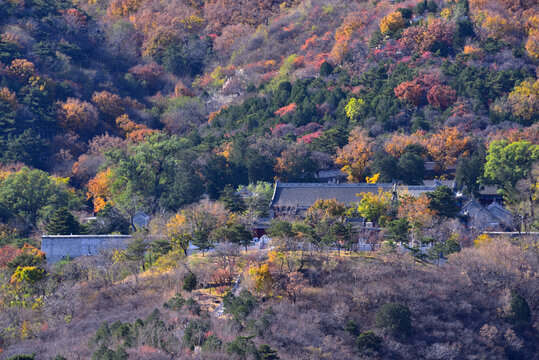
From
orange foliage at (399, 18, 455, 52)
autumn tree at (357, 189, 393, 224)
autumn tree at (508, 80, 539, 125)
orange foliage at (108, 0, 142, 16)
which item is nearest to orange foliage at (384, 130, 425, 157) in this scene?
autumn tree at (508, 80, 539, 125)

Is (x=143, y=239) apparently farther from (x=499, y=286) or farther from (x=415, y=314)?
(x=499, y=286)

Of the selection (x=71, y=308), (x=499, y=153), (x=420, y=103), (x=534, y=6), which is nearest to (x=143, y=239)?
(x=71, y=308)

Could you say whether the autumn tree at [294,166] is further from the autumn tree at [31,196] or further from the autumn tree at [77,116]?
the autumn tree at [77,116]

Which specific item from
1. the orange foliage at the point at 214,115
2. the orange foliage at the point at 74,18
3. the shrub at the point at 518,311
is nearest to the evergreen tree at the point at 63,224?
the orange foliage at the point at 214,115

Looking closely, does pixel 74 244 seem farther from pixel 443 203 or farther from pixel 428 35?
pixel 428 35

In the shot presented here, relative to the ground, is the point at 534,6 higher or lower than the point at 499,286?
higher
